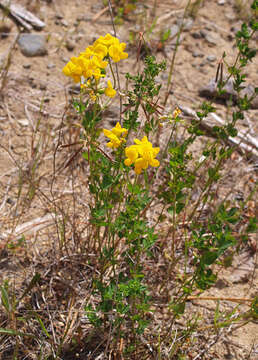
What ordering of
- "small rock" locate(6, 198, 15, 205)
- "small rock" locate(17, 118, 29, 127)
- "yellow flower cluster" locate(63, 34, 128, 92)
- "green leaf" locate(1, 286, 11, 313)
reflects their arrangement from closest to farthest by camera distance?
"yellow flower cluster" locate(63, 34, 128, 92)
"green leaf" locate(1, 286, 11, 313)
"small rock" locate(6, 198, 15, 205)
"small rock" locate(17, 118, 29, 127)

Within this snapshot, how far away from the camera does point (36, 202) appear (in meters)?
3.20

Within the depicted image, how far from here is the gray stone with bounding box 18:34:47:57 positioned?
438 centimetres

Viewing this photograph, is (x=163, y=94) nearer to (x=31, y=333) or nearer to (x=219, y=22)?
(x=219, y=22)

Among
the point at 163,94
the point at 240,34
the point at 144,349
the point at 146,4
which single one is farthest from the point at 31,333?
the point at 146,4

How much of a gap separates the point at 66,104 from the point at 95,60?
1.34m

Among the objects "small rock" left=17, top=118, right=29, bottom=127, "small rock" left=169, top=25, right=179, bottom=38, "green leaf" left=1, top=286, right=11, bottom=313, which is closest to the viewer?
"green leaf" left=1, top=286, right=11, bottom=313

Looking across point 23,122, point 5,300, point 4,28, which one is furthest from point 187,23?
point 5,300

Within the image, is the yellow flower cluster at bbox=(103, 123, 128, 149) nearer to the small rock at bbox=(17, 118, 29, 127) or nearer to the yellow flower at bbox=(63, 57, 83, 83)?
the yellow flower at bbox=(63, 57, 83, 83)

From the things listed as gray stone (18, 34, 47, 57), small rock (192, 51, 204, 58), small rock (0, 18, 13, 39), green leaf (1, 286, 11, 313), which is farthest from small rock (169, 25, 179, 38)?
green leaf (1, 286, 11, 313)

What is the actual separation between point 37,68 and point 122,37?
1074 mm

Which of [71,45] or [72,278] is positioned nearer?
[72,278]

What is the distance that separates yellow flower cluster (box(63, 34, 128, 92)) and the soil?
0.33 metres

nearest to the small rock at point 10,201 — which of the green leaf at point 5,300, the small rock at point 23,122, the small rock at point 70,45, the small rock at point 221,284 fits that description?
the small rock at point 23,122

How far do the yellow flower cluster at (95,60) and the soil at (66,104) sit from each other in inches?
13.0
